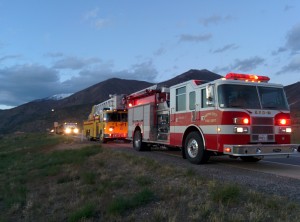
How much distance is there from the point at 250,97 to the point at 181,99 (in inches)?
119

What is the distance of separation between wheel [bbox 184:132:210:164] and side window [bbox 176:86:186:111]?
1.29 metres

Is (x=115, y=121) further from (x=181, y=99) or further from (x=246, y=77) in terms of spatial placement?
(x=246, y=77)

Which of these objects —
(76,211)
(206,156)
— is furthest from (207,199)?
(206,156)

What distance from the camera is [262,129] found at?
1164 centimetres

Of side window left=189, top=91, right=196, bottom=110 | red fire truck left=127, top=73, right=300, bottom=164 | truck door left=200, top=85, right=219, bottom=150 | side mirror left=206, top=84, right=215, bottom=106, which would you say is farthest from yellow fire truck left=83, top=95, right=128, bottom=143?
side mirror left=206, top=84, right=215, bottom=106

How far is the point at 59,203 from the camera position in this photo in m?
9.34

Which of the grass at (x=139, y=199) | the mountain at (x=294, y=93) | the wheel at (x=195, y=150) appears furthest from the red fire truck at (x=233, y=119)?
the mountain at (x=294, y=93)

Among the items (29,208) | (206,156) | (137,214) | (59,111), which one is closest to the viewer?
(137,214)

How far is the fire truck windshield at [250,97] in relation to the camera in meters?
11.6

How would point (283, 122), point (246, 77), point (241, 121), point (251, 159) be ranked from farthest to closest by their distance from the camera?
point (251, 159), point (246, 77), point (283, 122), point (241, 121)

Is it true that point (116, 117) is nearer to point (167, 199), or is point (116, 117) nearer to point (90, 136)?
point (90, 136)

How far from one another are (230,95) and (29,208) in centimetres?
646

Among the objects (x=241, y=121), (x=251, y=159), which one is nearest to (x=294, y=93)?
(x=251, y=159)

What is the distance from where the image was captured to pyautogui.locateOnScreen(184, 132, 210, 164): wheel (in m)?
12.5
